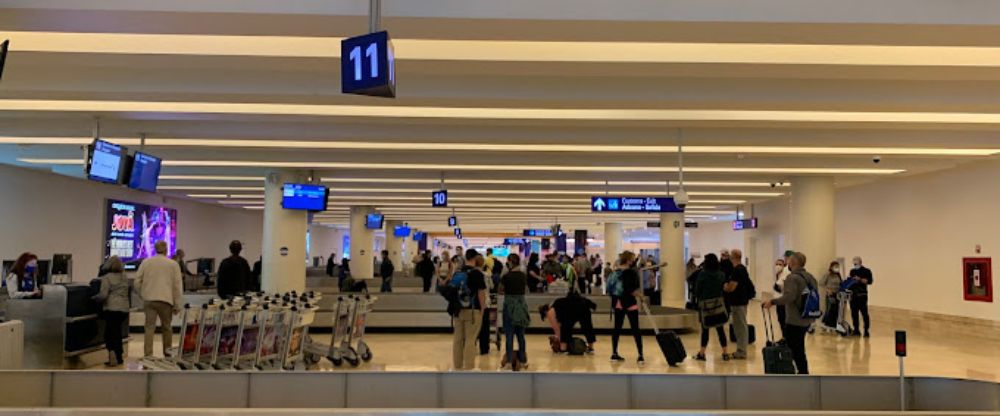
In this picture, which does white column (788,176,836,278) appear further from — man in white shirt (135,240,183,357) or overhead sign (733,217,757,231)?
man in white shirt (135,240,183,357)

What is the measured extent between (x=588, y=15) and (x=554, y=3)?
0.26 meters

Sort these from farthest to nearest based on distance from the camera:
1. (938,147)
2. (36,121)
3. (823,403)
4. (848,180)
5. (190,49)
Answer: (848,180) < (938,147) < (36,121) < (190,49) < (823,403)

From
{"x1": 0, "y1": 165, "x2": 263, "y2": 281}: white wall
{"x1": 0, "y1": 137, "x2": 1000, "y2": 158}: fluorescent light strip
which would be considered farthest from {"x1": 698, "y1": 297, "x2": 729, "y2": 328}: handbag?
{"x1": 0, "y1": 165, "x2": 263, "y2": 281}: white wall

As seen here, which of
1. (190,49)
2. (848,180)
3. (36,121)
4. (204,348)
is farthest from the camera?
(848,180)

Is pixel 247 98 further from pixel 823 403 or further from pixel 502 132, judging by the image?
pixel 823 403

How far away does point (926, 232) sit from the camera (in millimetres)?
16469

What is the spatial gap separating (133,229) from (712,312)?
18064 millimetres

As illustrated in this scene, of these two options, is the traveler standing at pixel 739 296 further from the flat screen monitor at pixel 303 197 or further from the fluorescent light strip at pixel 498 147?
the flat screen monitor at pixel 303 197

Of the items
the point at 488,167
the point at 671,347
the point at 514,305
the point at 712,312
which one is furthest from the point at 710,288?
the point at 488,167

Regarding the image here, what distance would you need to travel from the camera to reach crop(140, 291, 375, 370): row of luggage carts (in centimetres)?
862

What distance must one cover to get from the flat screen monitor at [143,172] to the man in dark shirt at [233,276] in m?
1.58

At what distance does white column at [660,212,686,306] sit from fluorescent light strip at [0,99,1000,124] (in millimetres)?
13893

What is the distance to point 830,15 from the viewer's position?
17.4 ft

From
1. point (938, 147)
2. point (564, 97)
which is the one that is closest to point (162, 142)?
point (564, 97)
